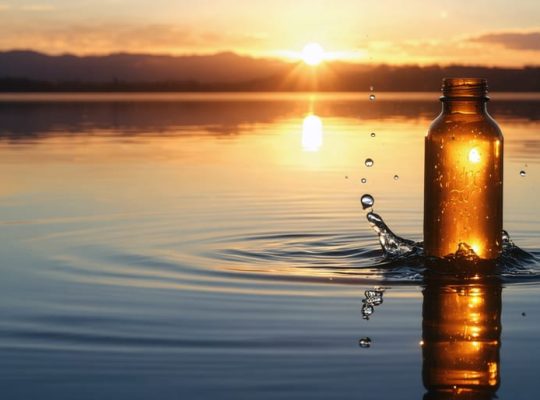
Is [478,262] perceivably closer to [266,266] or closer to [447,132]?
[447,132]

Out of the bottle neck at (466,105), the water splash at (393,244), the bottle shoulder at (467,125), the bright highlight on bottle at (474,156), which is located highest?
the bottle neck at (466,105)

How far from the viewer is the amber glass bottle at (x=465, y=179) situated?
174 inches

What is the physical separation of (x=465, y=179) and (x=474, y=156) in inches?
4.4

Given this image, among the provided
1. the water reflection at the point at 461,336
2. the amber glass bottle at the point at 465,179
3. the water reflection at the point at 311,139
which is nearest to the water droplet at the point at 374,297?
the water reflection at the point at 461,336

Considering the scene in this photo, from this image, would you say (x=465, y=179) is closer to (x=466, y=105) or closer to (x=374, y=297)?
(x=466, y=105)

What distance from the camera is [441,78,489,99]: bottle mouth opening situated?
172 inches

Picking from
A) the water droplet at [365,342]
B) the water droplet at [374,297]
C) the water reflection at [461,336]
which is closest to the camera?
the water reflection at [461,336]

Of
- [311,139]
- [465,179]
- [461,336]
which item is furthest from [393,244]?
[311,139]

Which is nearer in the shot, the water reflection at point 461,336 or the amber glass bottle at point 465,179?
the water reflection at point 461,336

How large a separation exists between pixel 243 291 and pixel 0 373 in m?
1.46

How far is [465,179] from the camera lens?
14.6 feet

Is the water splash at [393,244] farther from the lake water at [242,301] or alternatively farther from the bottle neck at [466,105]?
the bottle neck at [466,105]

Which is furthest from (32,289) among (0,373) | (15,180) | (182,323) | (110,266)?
(15,180)

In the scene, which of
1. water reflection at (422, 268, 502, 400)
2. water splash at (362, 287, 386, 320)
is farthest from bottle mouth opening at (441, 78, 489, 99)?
water splash at (362, 287, 386, 320)
